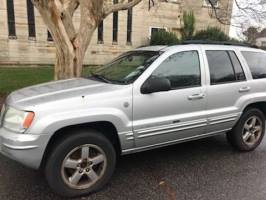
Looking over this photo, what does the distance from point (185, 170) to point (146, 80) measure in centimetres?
143

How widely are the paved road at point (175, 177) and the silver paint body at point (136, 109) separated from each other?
1.44ft

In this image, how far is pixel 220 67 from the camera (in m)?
4.30

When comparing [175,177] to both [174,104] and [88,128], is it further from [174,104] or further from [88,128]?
[88,128]

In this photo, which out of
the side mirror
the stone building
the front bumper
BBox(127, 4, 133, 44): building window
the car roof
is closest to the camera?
the front bumper

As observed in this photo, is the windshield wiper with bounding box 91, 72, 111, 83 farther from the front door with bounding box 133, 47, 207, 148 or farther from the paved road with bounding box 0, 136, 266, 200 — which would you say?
the paved road with bounding box 0, 136, 266, 200

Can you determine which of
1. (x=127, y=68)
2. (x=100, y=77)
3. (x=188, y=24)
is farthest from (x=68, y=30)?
(x=188, y=24)

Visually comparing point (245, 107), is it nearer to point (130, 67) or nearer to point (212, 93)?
point (212, 93)

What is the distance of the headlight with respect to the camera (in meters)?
3.01

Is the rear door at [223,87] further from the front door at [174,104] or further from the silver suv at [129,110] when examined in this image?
the front door at [174,104]

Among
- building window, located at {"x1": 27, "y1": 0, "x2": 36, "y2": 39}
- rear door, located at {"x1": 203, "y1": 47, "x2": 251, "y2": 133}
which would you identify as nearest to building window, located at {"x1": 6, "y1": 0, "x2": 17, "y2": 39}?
building window, located at {"x1": 27, "y1": 0, "x2": 36, "y2": 39}

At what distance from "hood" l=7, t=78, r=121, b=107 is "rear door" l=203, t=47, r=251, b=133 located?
1.50m

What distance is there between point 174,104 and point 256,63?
1.91 meters

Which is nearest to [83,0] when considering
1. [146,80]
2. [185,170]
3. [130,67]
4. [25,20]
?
[130,67]

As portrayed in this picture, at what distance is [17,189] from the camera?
3.43 metres
